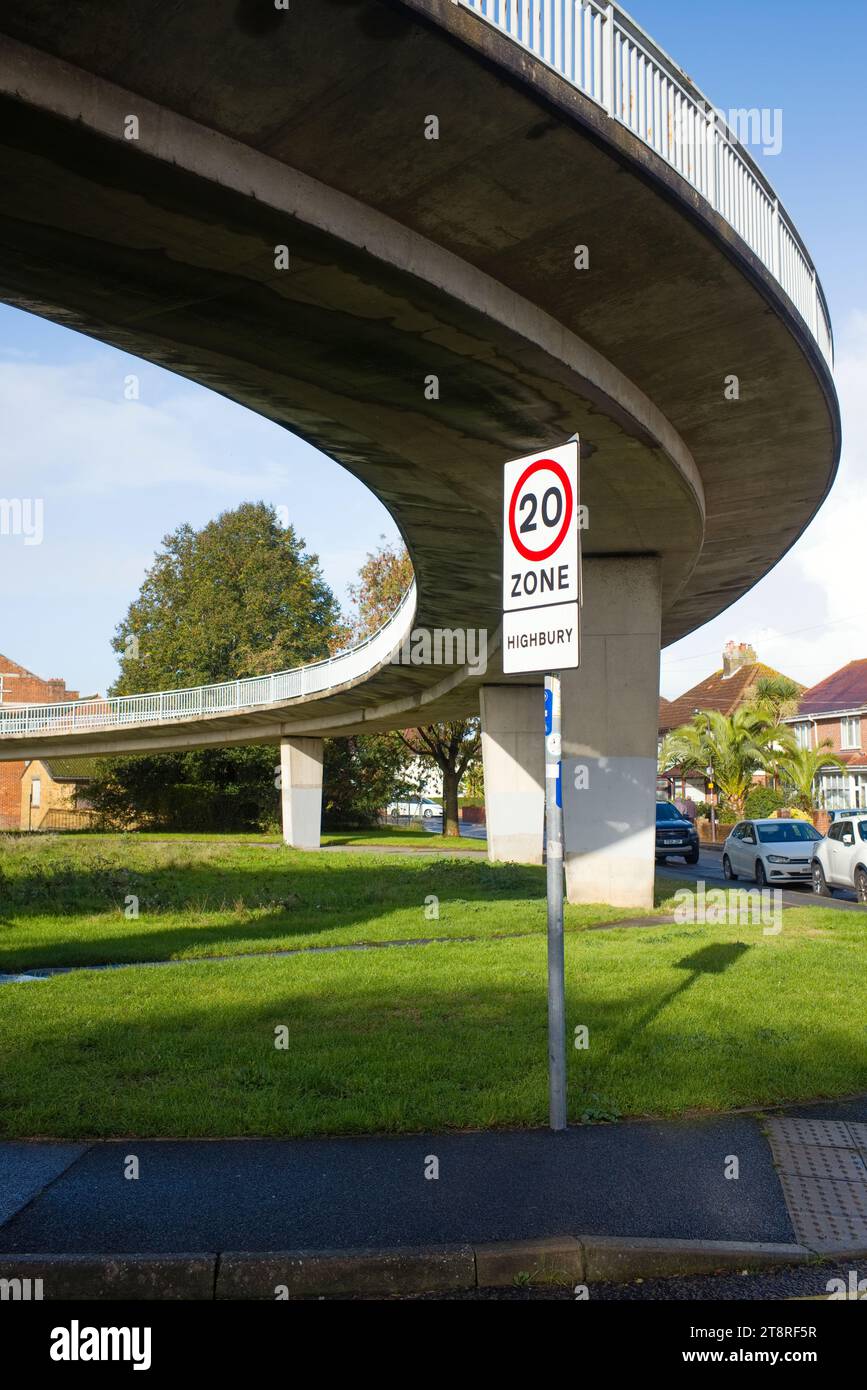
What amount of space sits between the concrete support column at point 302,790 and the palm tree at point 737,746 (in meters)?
14.3

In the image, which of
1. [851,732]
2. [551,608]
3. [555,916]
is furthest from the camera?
[851,732]

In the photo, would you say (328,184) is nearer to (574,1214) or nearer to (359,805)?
(574,1214)

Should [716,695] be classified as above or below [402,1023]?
above

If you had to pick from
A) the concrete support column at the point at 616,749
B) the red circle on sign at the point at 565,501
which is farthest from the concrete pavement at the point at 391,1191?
the concrete support column at the point at 616,749

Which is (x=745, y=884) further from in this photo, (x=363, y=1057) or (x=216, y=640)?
(x=216, y=640)

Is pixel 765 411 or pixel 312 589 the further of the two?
pixel 312 589

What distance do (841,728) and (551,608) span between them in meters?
50.0

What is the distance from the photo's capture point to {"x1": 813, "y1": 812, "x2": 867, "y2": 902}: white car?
19375mm

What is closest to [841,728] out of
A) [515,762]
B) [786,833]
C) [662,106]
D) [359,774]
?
[359,774]

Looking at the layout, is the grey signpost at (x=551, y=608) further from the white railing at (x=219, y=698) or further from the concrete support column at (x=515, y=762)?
the concrete support column at (x=515, y=762)

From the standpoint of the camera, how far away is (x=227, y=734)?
1822 inches

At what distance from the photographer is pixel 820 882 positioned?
21500mm
